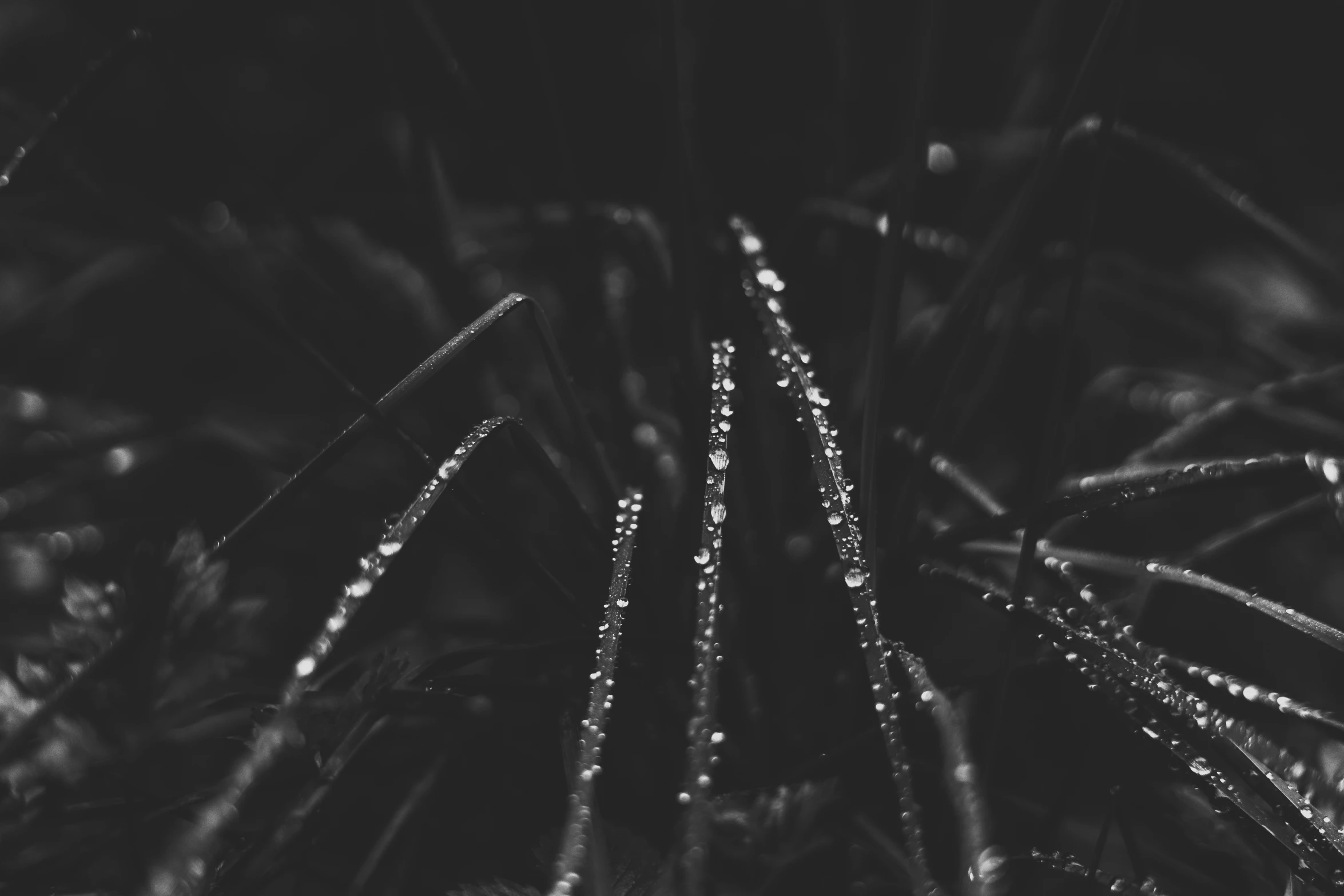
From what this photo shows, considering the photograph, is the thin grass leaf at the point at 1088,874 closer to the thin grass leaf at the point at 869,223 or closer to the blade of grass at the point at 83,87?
the thin grass leaf at the point at 869,223

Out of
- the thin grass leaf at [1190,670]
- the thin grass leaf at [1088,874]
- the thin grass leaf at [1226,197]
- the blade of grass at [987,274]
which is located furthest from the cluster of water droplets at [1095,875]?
the thin grass leaf at [1226,197]

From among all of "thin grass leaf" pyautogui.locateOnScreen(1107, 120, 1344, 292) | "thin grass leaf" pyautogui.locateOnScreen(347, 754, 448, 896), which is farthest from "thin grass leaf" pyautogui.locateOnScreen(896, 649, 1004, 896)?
"thin grass leaf" pyautogui.locateOnScreen(1107, 120, 1344, 292)

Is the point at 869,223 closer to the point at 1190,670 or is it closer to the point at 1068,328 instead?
the point at 1068,328

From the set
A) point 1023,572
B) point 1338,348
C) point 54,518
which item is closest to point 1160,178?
point 1338,348

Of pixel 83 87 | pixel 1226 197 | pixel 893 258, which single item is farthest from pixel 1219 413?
pixel 83 87

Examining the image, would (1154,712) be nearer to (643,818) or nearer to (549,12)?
(643,818)

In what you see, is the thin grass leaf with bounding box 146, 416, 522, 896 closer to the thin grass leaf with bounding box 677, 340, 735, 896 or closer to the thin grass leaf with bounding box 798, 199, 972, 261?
the thin grass leaf with bounding box 677, 340, 735, 896
